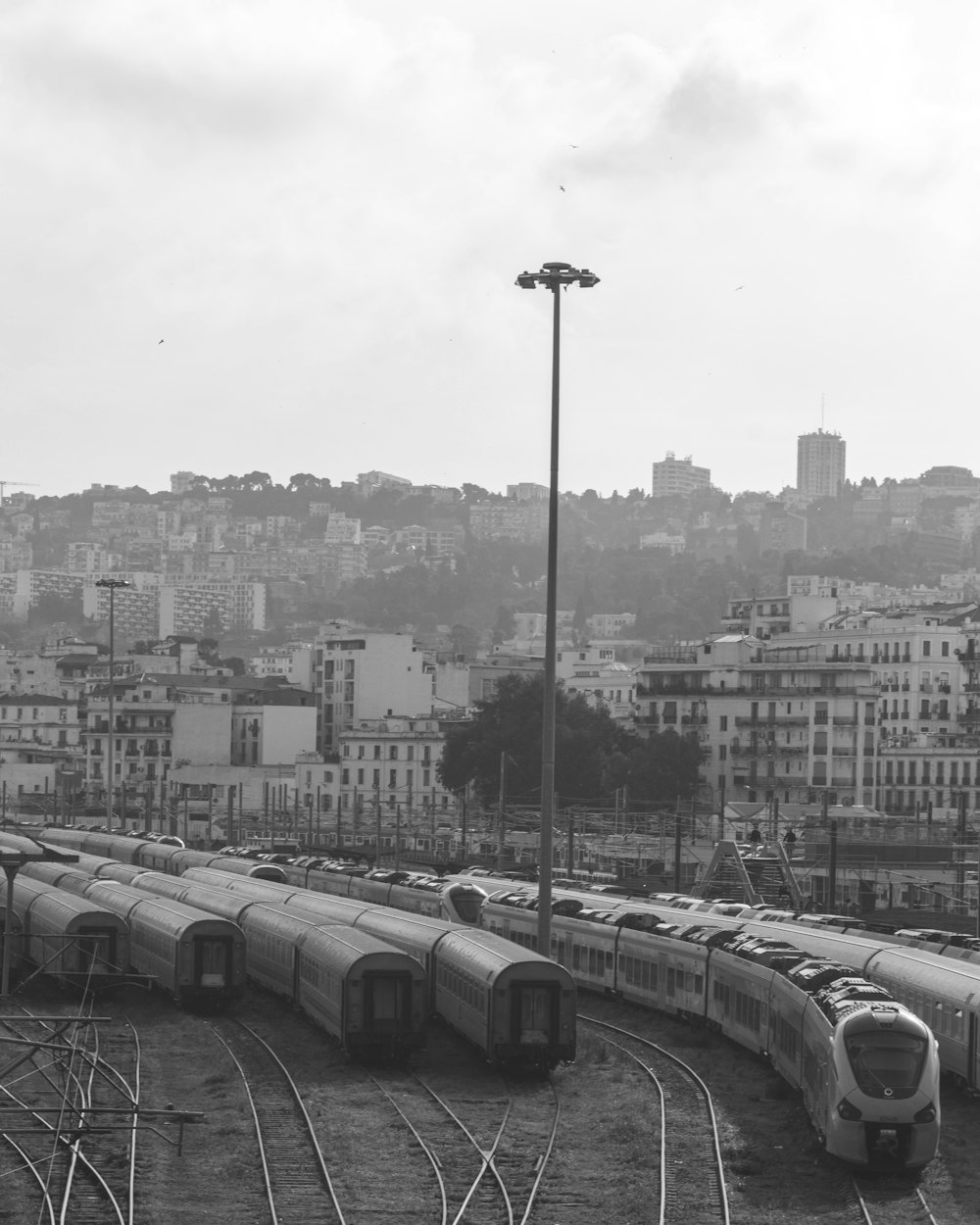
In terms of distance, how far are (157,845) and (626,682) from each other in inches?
4512

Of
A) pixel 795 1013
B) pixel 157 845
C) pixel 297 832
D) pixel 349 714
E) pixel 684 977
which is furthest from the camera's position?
pixel 349 714

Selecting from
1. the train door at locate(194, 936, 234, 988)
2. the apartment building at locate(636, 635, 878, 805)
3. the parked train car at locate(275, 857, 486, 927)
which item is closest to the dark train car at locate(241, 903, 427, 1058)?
the train door at locate(194, 936, 234, 988)

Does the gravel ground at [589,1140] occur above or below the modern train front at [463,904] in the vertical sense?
below

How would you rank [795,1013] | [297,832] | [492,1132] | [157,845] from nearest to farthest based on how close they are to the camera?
[492,1132], [795,1013], [157,845], [297,832]

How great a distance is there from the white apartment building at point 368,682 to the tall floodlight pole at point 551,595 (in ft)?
419

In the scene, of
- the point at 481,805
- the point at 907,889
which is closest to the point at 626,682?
the point at 481,805

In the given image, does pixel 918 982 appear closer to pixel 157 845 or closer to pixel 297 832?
pixel 157 845

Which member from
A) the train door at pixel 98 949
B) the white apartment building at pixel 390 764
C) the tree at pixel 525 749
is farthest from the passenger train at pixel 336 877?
the white apartment building at pixel 390 764

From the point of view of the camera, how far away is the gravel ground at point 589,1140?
2548cm

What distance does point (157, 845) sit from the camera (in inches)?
3219

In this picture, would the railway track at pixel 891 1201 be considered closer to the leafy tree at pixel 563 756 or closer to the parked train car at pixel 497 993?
the parked train car at pixel 497 993

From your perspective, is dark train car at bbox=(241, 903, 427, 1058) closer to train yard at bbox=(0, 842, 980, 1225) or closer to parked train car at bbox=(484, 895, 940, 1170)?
train yard at bbox=(0, 842, 980, 1225)

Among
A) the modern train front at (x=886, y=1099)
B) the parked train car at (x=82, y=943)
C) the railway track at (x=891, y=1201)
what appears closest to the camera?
the railway track at (x=891, y=1201)

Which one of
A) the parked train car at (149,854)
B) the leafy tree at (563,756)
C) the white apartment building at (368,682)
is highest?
the white apartment building at (368,682)
